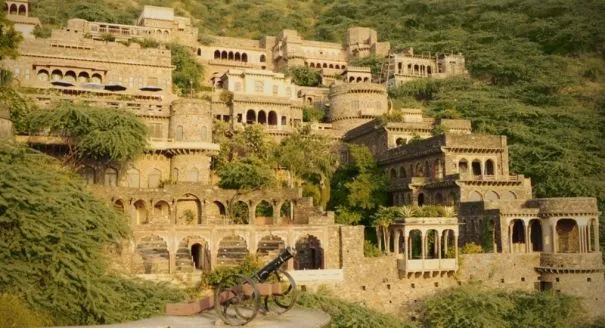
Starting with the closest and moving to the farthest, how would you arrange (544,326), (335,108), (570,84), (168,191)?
(544,326), (168,191), (335,108), (570,84)

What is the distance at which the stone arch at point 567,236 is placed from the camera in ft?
117

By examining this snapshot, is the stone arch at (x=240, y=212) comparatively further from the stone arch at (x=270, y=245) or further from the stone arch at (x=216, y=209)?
the stone arch at (x=270, y=245)

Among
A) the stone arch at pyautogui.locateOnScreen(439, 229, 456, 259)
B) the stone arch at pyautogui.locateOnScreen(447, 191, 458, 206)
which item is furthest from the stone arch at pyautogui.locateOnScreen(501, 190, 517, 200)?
the stone arch at pyautogui.locateOnScreen(439, 229, 456, 259)

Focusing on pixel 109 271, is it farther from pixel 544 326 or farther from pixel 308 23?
pixel 308 23

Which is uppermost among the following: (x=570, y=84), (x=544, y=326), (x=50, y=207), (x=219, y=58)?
(x=219, y=58)

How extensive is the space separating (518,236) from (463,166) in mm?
5873

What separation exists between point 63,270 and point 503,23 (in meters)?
77.2

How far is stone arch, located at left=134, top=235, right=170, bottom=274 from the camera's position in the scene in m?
29.2

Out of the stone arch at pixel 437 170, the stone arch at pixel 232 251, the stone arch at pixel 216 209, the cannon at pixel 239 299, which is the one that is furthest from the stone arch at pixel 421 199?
the cannon at pixel 239 299

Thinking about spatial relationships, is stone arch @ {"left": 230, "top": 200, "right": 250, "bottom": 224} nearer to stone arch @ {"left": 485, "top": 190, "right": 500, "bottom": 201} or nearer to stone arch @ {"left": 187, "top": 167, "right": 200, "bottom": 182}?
stone arch @ {"left": 187, "top": 167, "right": 200, "bottom": 182}

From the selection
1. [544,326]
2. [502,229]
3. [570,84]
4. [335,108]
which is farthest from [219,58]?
[544,326]

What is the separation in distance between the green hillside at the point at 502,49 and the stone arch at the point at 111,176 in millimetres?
27935

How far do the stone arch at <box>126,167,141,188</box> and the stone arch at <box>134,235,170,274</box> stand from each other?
7.77 meters

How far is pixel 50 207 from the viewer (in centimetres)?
2159
